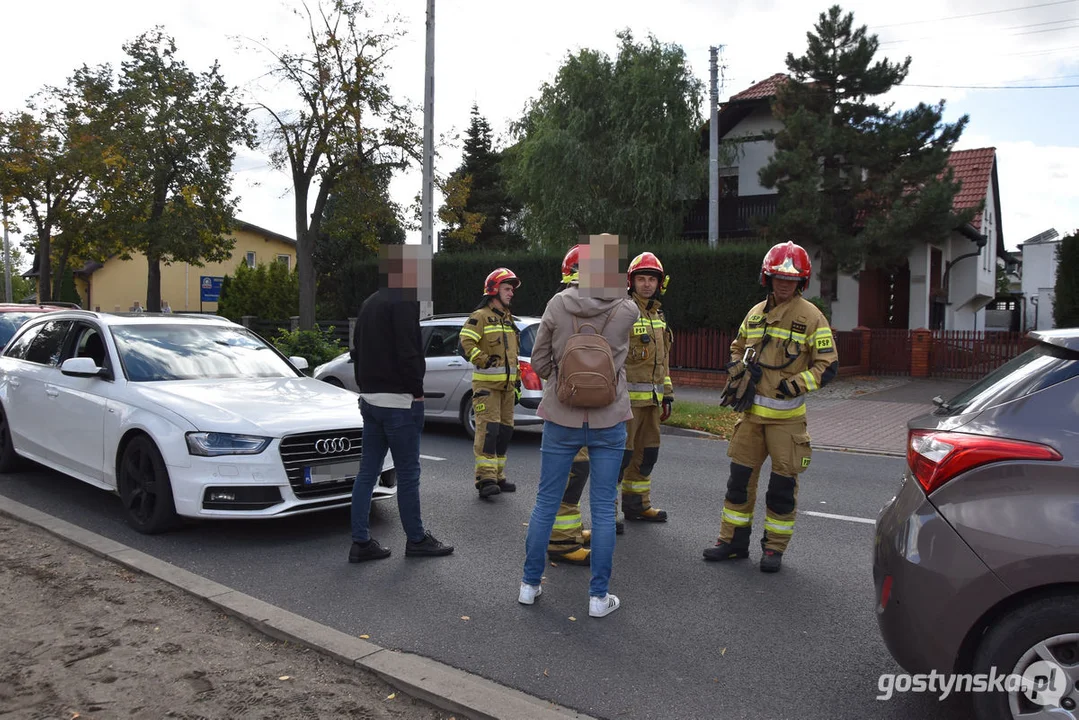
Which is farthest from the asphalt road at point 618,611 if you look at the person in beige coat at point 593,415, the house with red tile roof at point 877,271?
the house with red tile roof at point 877,271

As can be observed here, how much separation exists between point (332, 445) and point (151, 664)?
89.1 inches

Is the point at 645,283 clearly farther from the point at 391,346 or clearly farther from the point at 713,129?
the point at 713,129

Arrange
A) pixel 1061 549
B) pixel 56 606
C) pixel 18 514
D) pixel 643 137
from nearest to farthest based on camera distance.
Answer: pixel 1061 549 → pixel 56 606 → pixel 18 514 → pixel 643 137

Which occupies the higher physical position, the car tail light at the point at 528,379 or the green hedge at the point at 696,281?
the green hedge at the point at 696,281

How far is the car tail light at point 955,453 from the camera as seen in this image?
2861 millimetres

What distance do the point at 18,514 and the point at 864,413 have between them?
489 inches

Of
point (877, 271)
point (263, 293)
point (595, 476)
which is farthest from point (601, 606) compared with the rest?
point (263, 293)

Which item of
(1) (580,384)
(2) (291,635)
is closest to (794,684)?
(1) (580,384)

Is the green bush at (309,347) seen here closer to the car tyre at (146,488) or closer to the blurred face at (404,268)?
the car tyre at (146,488)

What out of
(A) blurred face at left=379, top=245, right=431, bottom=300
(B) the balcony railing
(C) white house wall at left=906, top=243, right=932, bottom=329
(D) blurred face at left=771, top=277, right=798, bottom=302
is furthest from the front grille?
(B) the balcony railing

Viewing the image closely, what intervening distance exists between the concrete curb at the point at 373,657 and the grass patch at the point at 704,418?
300 inches

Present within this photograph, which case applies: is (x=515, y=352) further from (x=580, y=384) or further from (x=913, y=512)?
(x=913, y=512)

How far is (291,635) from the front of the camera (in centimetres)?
396

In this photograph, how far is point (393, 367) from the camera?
16.2 ft
